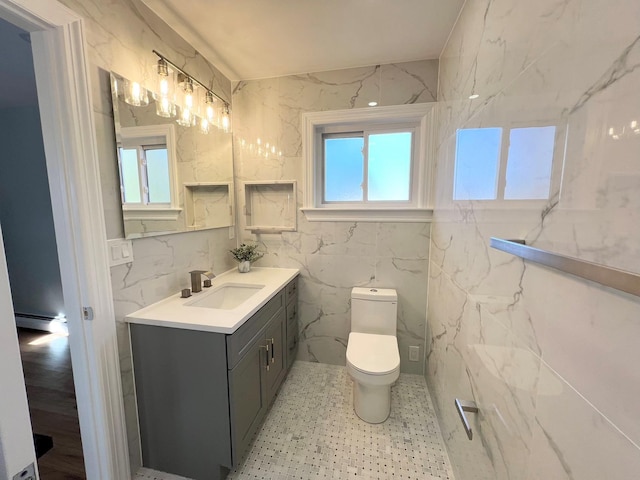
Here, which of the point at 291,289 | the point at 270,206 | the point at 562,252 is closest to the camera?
the point at 562,252

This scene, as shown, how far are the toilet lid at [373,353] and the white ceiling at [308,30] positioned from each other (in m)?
2.18

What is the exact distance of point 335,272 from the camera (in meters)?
2.36

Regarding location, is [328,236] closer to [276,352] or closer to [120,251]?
[276,352]

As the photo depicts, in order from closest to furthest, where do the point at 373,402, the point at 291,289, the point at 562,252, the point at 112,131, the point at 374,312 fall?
1. the point at 562,252
2. the point at 112,131
3. the point at 373,402
4. the point at 374,312
5. the point at 291,289

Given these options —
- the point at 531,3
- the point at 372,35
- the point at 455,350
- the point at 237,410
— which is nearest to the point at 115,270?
the point at 237,410

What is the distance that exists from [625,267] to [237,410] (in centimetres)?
159

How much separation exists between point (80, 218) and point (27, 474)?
0.96 m

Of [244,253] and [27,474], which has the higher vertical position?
[244,253]

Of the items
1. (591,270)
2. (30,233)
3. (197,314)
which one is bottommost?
(197,314)

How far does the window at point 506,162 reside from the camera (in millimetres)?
742

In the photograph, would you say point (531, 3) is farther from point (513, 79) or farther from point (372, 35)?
point (372, 35)

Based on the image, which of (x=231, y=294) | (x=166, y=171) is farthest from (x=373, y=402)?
(x=166, y=171)

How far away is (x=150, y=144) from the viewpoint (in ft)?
5.05

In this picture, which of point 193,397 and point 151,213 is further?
point 151,213
